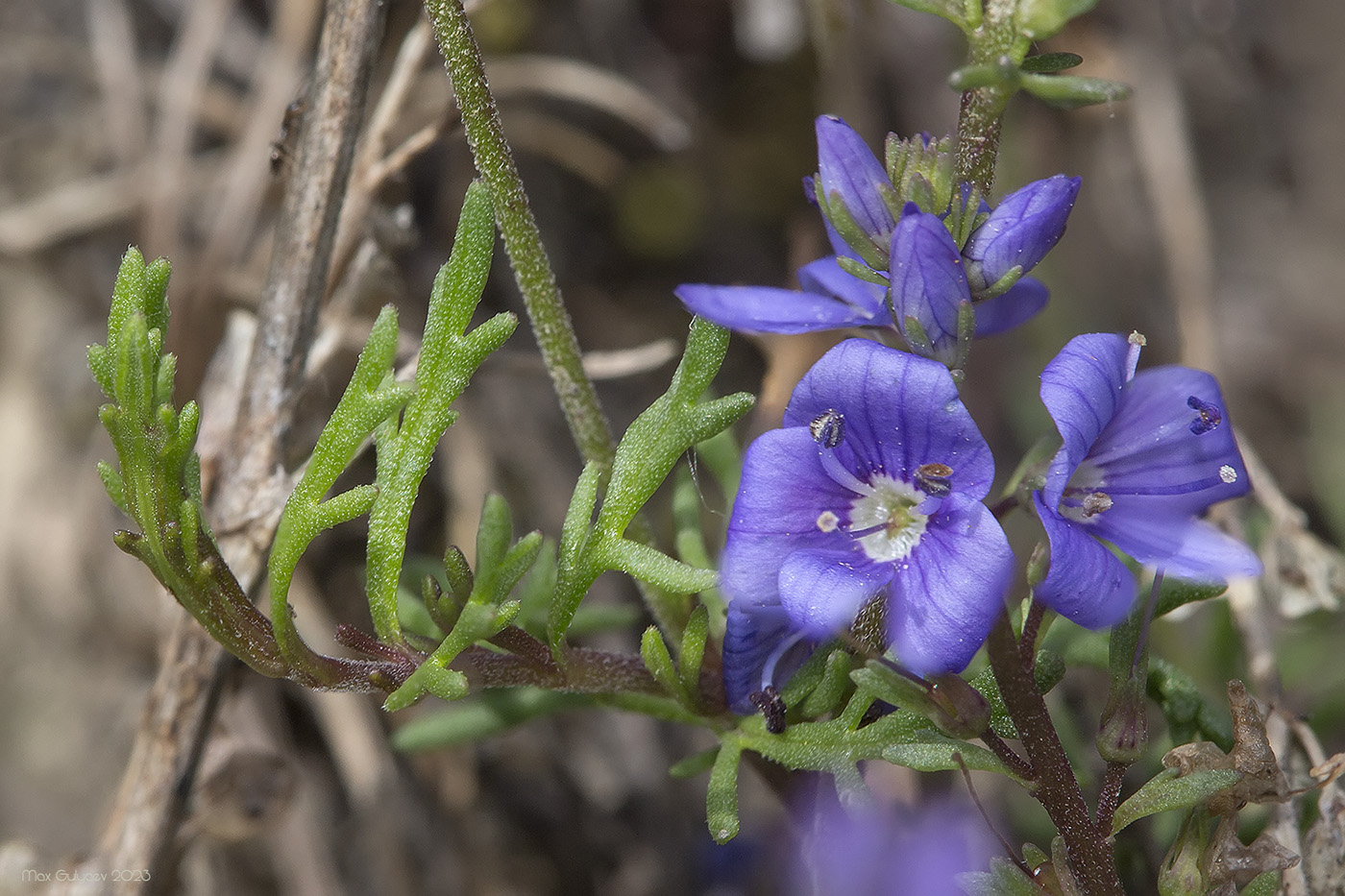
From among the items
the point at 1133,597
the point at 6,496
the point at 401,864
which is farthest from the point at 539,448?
the point at 1133,597

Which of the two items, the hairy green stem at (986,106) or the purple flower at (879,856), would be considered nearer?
→ the hairy green stem at (986,106)

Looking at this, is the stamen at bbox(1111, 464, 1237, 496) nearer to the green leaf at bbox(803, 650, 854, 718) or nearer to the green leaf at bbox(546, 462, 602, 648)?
the green leaf at bbox(803, 650, 854, 718)

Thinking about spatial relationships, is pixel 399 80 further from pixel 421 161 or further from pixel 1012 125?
pixel 1012 125

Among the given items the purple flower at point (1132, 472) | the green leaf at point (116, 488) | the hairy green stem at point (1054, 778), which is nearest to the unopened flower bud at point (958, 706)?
the hairy green stem at point (1054, 778)

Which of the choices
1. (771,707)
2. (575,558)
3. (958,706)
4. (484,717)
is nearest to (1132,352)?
(958,706)

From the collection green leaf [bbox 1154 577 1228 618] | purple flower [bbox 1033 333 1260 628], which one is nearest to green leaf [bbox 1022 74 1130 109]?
purple flower [bbox 1033 333 1260 628]

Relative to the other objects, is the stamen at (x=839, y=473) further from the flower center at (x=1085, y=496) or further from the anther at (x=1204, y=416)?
the anther at (x=1204, y=416)

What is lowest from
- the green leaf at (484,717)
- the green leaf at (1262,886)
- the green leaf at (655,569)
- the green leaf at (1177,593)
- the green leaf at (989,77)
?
the green leaf at (1262,886)
